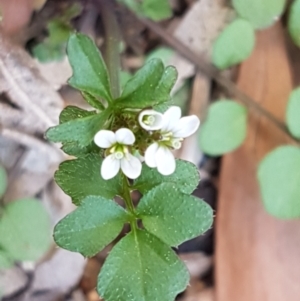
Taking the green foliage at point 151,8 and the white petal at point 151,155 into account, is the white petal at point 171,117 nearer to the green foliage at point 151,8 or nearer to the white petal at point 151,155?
the white petal at point 151,155

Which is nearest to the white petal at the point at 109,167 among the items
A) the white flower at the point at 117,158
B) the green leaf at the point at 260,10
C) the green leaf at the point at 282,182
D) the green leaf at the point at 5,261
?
the white flower at the point at 117,158

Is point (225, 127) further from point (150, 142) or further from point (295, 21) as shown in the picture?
point (150, 142)

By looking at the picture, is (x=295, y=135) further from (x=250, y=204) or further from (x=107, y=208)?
(x=107, y=208)

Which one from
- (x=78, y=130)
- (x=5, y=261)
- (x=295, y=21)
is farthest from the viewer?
(x=295, y=21)

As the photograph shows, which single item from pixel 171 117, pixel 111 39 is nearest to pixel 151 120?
pixel 171 117

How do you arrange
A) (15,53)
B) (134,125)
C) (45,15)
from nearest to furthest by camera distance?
(134,125)
(15,53)
(45,15)

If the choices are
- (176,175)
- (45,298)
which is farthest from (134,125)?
(45,298)

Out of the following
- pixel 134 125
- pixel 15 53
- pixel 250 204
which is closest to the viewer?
pixel 134 125
